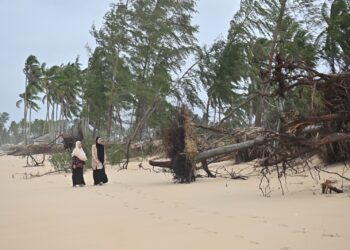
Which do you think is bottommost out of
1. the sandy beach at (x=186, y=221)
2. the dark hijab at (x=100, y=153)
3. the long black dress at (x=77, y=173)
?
the sandy beach at (x=186, y=221)

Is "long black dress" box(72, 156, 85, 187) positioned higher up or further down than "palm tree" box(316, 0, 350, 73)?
further down

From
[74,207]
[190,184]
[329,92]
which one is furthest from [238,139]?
[74,207]

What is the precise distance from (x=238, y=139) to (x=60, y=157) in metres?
7.36

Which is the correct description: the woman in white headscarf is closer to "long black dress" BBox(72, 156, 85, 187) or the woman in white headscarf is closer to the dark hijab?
"long black dress" BBox(72, 156, 85, 187)

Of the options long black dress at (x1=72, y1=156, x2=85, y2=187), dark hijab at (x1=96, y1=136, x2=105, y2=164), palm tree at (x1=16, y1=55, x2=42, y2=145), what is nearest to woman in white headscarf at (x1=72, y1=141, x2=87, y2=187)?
long black dress at (x1=72, y1=156, x2=85, y2=187)

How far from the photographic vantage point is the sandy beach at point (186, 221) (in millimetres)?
4234

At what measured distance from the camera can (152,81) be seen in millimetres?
27219

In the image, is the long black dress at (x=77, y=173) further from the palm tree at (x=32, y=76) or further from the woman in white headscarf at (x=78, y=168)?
the palm tree at (x=32, y=76)

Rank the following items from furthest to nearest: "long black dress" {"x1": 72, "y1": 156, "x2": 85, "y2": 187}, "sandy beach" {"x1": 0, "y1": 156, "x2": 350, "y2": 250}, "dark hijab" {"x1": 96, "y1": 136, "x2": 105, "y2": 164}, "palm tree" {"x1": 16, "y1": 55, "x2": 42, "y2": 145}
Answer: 1. "palm tree" {"x1": 16, "y1": 55, "x2": 42, "y2": 145}
2. "dark hijab" {"x1": 96, "y1": 136, "x2": 105, "y2": 164}
3. "long black dress" {"x1": 72, "y1": 156, "x2": 85, "y2": 187}
4. "sandy beach" {"x1": 0, "y1": 156, "x2": 350, "y2": 250}

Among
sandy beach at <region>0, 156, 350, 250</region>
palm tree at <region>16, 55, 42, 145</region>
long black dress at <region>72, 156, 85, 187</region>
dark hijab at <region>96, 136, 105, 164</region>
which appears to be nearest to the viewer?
sandy beach at <region>0, 156, 350, 250</region>

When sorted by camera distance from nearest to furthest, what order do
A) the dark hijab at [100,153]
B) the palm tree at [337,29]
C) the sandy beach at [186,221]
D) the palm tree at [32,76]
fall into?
1. the sandy beach at [186,221]
2. the dark hijab at [100,153]
3. the palm tree at [337,29]
4. the palm tree at [32,76]

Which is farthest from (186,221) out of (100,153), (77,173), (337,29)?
(337,29)

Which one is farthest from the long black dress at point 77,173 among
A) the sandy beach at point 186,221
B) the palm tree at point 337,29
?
the palm tree at point 337,29

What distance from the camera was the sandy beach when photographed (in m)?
4.23
